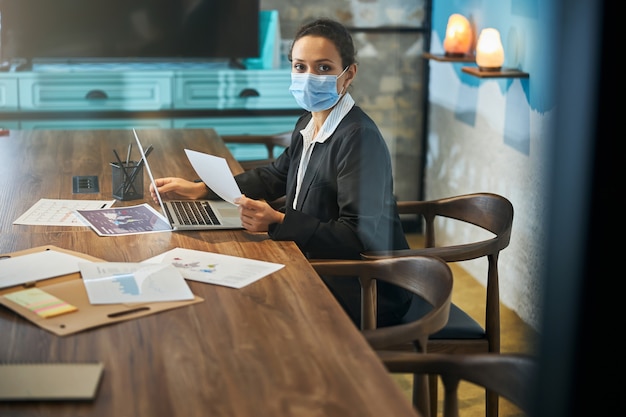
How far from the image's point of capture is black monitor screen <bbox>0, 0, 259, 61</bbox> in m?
4.11

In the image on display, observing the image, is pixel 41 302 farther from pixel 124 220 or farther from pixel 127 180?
pixel 127 180

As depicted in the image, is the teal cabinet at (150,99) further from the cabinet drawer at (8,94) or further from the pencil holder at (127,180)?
the pencil holder at (127,180)

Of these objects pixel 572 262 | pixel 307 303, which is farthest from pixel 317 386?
pixel 572 262

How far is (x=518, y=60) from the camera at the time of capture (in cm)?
329

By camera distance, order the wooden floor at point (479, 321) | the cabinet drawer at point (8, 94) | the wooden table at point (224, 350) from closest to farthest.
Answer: the wooden table at point (224, 350)
the wooden floor at point (479, 321)
the cabinet drawer at point (8, 94)

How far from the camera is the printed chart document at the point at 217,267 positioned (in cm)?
178

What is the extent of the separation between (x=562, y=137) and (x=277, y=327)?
1.00 m

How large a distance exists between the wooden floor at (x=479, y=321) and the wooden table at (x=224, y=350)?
60 cm

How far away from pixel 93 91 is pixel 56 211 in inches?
72.3

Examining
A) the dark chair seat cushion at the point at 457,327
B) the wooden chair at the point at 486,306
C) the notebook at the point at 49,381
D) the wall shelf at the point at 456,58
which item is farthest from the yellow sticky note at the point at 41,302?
the wall shelf at the point at 456,58

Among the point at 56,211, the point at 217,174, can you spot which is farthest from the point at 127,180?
the point at 217,174

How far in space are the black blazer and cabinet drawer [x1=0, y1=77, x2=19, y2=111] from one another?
2.12 metres

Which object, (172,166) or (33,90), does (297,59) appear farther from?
(33,90)

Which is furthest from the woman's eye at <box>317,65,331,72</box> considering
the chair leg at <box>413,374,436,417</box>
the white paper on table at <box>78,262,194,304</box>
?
the chair leg at <box>413,374,436,417</box>
